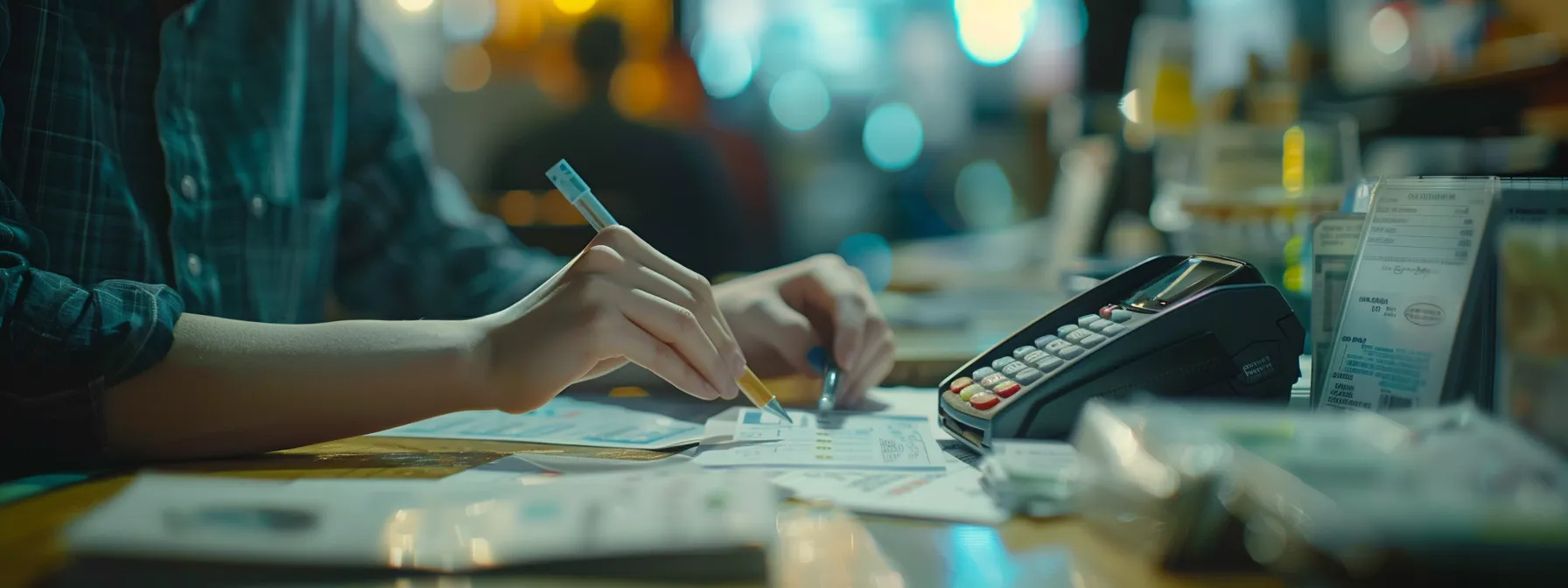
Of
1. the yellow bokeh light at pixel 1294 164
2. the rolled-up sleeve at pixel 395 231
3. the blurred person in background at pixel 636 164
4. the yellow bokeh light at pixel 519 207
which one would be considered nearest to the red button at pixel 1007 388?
the rolled-up sleeve at pixel 395 231

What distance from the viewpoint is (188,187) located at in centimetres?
84

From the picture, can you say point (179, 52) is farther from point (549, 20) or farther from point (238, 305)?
point (549, 20)

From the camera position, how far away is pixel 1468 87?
6.48 feet

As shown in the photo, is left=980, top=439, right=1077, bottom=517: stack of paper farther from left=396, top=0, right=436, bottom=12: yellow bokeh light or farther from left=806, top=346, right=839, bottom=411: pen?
left=396, top=0, right=436, bottom=12: yellow bokeh light

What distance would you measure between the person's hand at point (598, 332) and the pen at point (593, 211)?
6cm

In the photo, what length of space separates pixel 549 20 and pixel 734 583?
14.7 feet

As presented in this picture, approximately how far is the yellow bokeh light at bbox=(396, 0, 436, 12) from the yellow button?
4.08 meters

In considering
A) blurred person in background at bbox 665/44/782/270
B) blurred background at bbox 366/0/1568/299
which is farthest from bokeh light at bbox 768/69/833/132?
blurred person in background at bbox 665/44/782/270

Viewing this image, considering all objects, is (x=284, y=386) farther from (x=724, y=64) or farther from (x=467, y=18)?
(x=724, y=64)

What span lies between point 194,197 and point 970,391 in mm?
697

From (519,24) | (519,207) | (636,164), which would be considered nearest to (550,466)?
(636,164)

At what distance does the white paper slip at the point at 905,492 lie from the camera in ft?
1.46

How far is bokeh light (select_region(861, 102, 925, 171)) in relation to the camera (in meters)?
5.15

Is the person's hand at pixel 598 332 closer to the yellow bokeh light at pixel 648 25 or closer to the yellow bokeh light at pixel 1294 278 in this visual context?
the yellow bokeh light at pixel 1294 278
